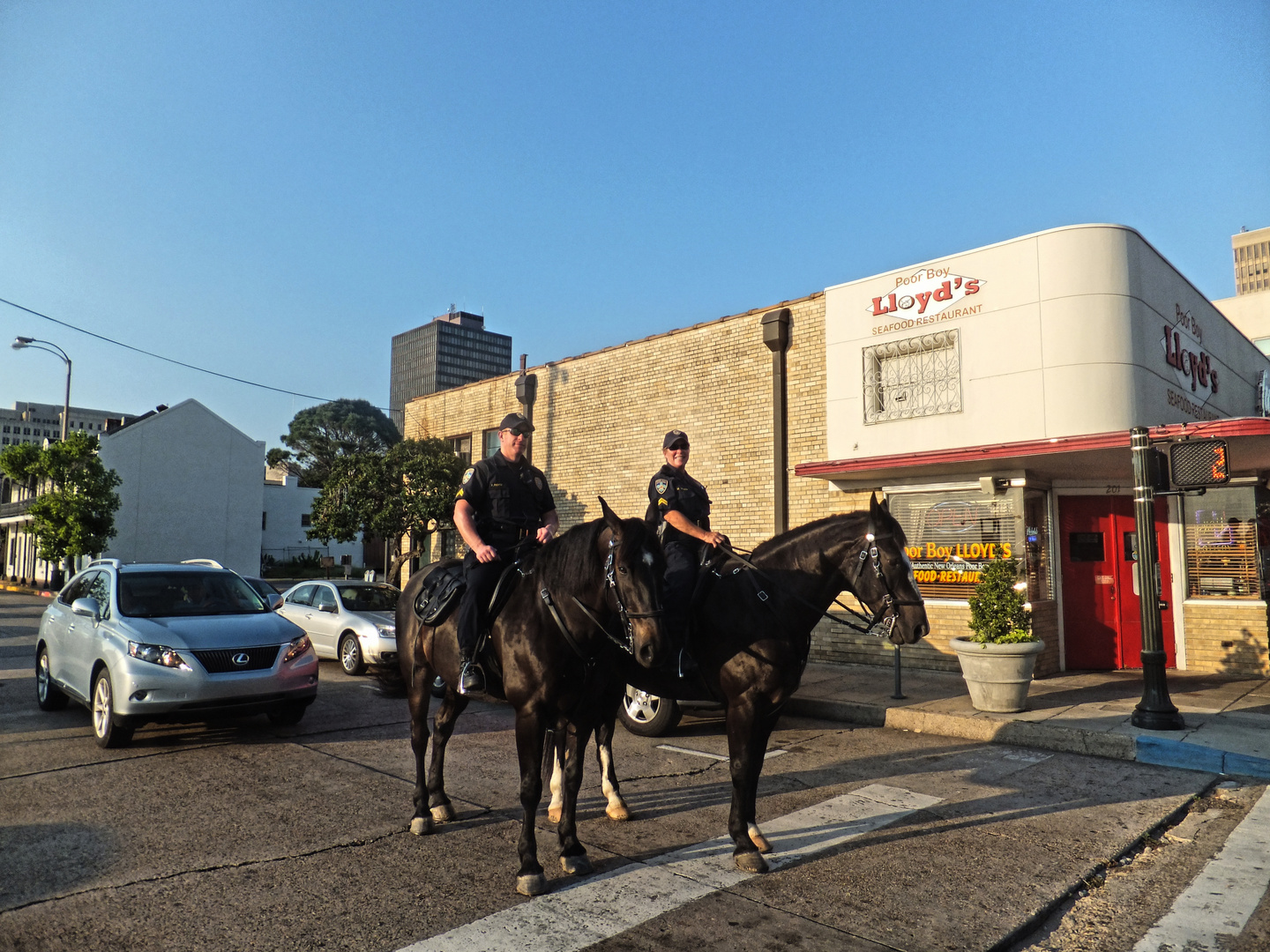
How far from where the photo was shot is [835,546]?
18.0ft

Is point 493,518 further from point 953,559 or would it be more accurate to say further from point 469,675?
point 953,559

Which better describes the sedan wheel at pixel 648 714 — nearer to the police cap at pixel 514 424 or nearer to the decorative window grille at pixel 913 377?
the police cap at pixel 514 424

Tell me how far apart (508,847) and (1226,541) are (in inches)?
477

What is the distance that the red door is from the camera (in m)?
12.4

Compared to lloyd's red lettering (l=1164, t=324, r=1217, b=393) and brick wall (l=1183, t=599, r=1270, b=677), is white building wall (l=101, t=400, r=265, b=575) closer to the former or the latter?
brick wall (l=1183, t=599, r=1270, b=677)

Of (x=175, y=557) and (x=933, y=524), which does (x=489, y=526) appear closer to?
(x=933, y=524)

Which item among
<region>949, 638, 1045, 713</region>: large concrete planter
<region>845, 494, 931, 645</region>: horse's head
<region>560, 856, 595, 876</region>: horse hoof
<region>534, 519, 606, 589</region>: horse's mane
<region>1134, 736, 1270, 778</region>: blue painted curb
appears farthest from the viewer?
<region>949, 638, 1045, 713</region>: large concrete planter

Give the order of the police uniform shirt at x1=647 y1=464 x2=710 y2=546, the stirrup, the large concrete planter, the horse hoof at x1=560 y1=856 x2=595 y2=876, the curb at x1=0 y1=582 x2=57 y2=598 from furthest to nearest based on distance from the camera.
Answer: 1. the curb at x1=0 y1=582 x2=57 y2=598
2. the large concrete planter
3. the police uniform shirt at x1=647 y1=464 x2=710 y2=546
4. the stirrup
5. the horse hoof at x1=560 y1=856 x2=595 y2=876

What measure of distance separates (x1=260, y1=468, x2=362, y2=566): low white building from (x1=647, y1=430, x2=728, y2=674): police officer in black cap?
51.5 metres

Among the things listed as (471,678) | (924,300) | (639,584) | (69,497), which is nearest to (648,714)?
(471,678)

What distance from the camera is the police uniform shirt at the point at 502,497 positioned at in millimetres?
5445

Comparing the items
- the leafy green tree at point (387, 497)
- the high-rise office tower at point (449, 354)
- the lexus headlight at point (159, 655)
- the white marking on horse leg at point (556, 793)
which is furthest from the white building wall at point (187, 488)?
the high-rise office tower at point (449, 354)

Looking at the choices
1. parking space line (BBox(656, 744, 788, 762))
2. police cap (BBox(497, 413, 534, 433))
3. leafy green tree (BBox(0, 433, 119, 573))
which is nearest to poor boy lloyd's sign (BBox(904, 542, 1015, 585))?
parking space line (BBox(656, 744, 788, 762))

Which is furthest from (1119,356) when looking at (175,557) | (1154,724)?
(175,557)
